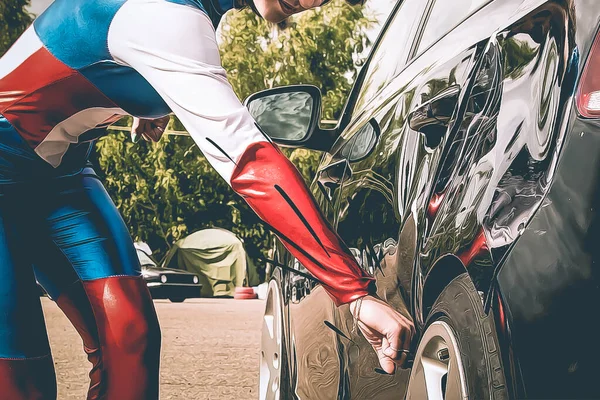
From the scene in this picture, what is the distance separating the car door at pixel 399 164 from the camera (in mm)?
1562

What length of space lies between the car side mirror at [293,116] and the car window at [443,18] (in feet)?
1.59

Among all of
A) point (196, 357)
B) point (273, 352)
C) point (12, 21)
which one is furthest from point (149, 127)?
point (12, 21)

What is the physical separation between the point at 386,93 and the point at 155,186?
36.8 ft

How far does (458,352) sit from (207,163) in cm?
1136

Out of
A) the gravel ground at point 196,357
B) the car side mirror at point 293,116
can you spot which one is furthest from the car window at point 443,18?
the gravel ground at point 196,357

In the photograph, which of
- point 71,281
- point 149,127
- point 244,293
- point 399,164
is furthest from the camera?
point 244,293

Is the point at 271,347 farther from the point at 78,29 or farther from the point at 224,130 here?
the point at 224,130

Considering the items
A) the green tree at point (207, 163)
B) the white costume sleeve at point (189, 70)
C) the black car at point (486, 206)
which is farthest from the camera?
the green tree at point (207, 163)

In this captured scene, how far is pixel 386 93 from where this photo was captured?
2039 mm

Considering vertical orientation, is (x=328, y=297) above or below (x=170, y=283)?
above

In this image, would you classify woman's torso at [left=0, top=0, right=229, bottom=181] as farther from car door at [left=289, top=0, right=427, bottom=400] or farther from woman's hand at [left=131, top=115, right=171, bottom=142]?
car door at [left=289, top=0, right=427, bottom=400]

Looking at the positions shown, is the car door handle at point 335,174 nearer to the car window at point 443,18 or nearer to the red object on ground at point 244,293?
the car window at point 443,18

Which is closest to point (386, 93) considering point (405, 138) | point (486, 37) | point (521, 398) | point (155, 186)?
point (405, 138)

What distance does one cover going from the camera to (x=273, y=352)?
9.15 feet
